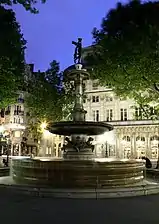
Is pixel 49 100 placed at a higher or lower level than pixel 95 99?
lower

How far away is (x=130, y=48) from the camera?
18578mm

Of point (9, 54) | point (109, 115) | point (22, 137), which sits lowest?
point (22, 137)

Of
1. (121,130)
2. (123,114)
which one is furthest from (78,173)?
(123,114)

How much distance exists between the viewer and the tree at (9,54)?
18.9 meters

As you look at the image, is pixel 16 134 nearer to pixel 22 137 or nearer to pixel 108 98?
pixel 22 137

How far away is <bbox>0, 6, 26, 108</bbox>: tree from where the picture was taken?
18938 mm

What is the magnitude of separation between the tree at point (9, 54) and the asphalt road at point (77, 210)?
11780 millimetres

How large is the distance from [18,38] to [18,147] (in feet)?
144

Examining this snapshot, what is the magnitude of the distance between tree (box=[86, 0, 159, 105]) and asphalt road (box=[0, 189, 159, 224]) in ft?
36.8

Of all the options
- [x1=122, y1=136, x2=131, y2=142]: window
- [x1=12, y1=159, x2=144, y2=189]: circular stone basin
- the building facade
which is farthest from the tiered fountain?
[x1=122, y1=136, x2=131, y2=142]: window

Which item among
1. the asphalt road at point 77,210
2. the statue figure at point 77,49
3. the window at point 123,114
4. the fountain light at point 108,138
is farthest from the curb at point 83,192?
the window at point 123,114

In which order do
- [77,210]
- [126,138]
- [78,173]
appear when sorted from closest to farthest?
[77,210], [78,173], [126,138]

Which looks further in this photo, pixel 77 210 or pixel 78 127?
pixel 78 127

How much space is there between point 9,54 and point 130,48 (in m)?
8.41
